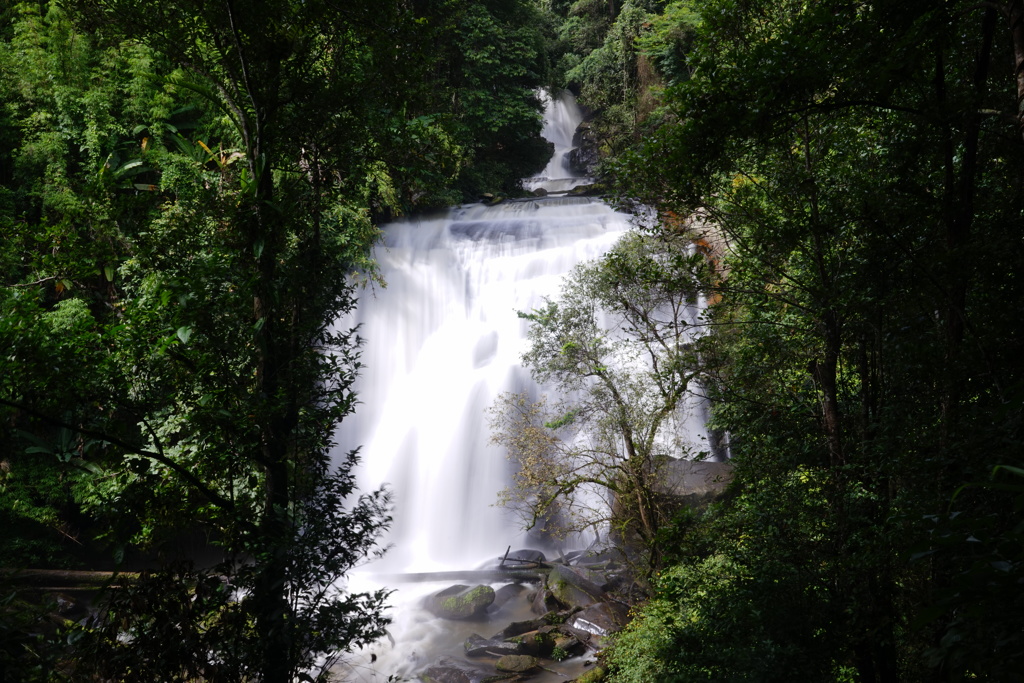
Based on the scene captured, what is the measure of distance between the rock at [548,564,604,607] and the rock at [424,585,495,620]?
1123 millimetres

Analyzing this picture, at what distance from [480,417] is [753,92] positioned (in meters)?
10.7

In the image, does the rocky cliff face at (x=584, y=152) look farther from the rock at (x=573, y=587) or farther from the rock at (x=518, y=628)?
the rock at (x=518, y=628)

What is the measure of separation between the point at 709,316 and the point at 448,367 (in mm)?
9113

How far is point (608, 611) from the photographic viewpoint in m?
10.3

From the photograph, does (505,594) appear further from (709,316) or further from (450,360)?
(709,316)

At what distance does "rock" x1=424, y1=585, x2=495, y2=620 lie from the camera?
1101 cm

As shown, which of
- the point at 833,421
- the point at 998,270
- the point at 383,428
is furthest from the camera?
the point at 383,428

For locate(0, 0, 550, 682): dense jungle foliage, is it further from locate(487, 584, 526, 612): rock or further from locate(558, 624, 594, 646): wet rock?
locate(487, 584, 526, 612): rock

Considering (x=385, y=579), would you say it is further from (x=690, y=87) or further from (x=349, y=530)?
(x=690, y=87)

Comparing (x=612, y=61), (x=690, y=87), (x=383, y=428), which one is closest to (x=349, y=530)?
(x=690, y=87)

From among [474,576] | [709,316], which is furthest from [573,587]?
[709,316]

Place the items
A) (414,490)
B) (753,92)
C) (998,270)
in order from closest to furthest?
(998,270) < (753,92) < (414,490)

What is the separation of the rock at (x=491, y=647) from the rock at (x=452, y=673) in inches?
12.0

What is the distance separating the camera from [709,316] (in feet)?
22.8
